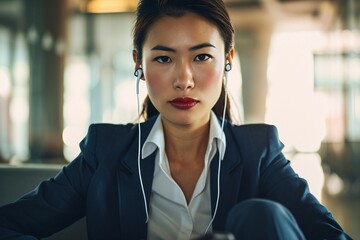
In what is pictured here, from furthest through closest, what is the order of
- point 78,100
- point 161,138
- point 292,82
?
point 292,82, point 78,100, point 161,138

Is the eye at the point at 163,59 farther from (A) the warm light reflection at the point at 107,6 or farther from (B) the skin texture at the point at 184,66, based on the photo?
(A) the warm light reflection at the point at 107,6

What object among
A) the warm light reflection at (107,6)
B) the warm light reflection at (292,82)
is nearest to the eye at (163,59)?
the warm light reflection at (107,6)

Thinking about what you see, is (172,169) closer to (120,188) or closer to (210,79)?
(120,188)

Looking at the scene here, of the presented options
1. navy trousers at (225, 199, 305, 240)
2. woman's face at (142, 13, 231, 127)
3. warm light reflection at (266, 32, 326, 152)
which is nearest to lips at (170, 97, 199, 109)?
woman's face at (142, 13, 231, 127)

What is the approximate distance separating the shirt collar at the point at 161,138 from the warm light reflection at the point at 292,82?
14.6m

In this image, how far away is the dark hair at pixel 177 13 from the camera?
5.53ft

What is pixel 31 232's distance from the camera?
1608 millimetres

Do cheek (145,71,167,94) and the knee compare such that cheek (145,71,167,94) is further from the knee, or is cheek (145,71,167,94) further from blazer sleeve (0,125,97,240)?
the knee

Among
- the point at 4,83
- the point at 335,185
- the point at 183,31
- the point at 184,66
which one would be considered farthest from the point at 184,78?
the point at 4,83

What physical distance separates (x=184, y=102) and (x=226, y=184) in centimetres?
31

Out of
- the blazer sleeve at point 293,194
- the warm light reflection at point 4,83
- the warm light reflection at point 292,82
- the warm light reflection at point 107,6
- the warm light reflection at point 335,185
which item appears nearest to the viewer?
the blazer sleeve at point 293,194

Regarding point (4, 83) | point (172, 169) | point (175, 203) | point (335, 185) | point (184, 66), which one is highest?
point (4, 83)

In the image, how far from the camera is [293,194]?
158 centimetres

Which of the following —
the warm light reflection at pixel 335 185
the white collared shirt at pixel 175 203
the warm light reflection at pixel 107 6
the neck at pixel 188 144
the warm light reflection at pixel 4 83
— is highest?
the warm light reflection at pixel 107 6
